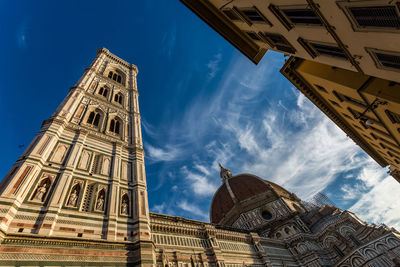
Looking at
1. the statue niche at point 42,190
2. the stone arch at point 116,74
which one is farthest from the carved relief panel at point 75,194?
the stone arch at point 116,74

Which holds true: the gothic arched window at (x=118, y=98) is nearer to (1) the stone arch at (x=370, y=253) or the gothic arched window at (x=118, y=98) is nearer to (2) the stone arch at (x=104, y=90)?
(2) the stone arch at (x=104, y=90)

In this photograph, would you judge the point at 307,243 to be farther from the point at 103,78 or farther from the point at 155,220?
the point at 103,78

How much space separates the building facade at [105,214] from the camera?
7.78m

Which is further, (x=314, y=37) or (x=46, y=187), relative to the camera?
(x=46, y=187)

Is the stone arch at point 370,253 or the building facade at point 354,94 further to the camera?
the stone arch at point 370,253

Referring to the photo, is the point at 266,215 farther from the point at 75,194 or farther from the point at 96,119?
the point at 75,194

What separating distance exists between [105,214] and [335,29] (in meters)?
12.7

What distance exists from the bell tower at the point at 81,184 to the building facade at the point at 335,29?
38.3ft

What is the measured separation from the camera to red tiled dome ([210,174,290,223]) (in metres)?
42.9

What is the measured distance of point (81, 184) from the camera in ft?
34.7

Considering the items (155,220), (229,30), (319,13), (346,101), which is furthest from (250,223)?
(319,13)

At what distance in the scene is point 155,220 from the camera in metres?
14.2

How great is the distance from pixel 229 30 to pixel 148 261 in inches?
576

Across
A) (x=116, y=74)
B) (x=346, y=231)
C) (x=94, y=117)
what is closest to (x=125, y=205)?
(x=94, y=117)
